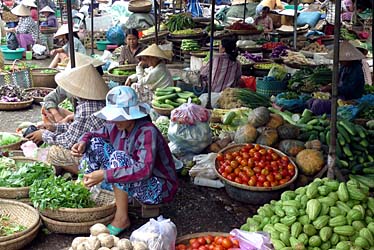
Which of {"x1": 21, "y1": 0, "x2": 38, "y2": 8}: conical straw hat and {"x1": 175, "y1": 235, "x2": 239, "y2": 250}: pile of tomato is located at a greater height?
{"x1": 21, "y1": 0, "x2": 38, "y2": 8}: conical straw hat

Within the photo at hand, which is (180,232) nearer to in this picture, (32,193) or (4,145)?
(32,193)

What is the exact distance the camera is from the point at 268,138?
15.8ft

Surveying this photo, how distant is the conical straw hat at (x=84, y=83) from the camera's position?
434 cm

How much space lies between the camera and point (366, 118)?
5633mm

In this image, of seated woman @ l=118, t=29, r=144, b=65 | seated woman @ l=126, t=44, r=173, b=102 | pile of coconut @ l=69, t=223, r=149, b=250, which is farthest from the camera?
seated woman @ l=118, t=29, r=144, b=65

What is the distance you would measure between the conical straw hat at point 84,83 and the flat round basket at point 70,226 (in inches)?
44.3

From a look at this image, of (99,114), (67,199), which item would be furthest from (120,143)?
(67,199)

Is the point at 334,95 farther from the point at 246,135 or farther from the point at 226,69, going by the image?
the point at 226,69

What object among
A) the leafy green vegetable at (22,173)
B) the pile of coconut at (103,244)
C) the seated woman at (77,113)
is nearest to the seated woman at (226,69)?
the seated woman at (77,113)

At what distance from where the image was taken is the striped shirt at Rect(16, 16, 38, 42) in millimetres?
11844

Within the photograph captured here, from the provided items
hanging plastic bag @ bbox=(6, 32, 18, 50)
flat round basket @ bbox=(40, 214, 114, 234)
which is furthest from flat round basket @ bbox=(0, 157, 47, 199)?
hanging plastic bag @ bbox=(6, 32, 18, 50)

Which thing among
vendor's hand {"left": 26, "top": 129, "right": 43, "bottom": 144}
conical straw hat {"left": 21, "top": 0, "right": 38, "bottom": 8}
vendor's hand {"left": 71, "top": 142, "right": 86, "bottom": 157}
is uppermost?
conical straw hat {"left": 21, "top": 0, "right": 38, "bottom": 8}

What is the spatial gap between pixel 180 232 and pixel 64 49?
5518 mm

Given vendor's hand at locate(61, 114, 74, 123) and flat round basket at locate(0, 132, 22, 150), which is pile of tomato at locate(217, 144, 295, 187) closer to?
vendor's hand at locate(61, 114, 74, 123)
